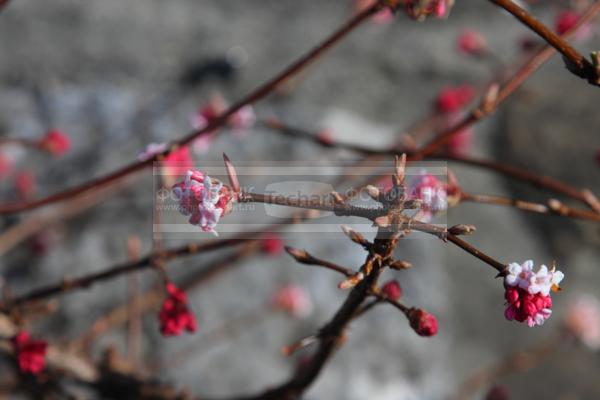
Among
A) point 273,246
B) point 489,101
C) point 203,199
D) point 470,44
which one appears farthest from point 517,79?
point 470,44

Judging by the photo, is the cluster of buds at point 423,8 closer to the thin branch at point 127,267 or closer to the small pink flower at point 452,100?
the thin branch at point 127,267

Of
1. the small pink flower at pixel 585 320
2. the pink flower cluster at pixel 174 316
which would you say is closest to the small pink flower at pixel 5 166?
the pink flower cluster at pixel 174 316

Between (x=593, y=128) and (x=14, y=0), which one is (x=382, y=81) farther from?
(x=14, y=0)

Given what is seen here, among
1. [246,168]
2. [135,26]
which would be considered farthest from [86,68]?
[246,168]

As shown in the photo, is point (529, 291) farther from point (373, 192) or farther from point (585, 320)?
point (585, 320)

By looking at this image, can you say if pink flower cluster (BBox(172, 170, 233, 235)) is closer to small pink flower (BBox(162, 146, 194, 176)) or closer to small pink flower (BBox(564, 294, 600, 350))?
small pink flower (BBox(162, 146, 194, 176))

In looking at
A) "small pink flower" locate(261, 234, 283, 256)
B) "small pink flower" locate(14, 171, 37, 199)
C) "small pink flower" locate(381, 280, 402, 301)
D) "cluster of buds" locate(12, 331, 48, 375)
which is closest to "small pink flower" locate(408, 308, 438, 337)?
"small pink flower" locate(381, 280, 402, 301)
